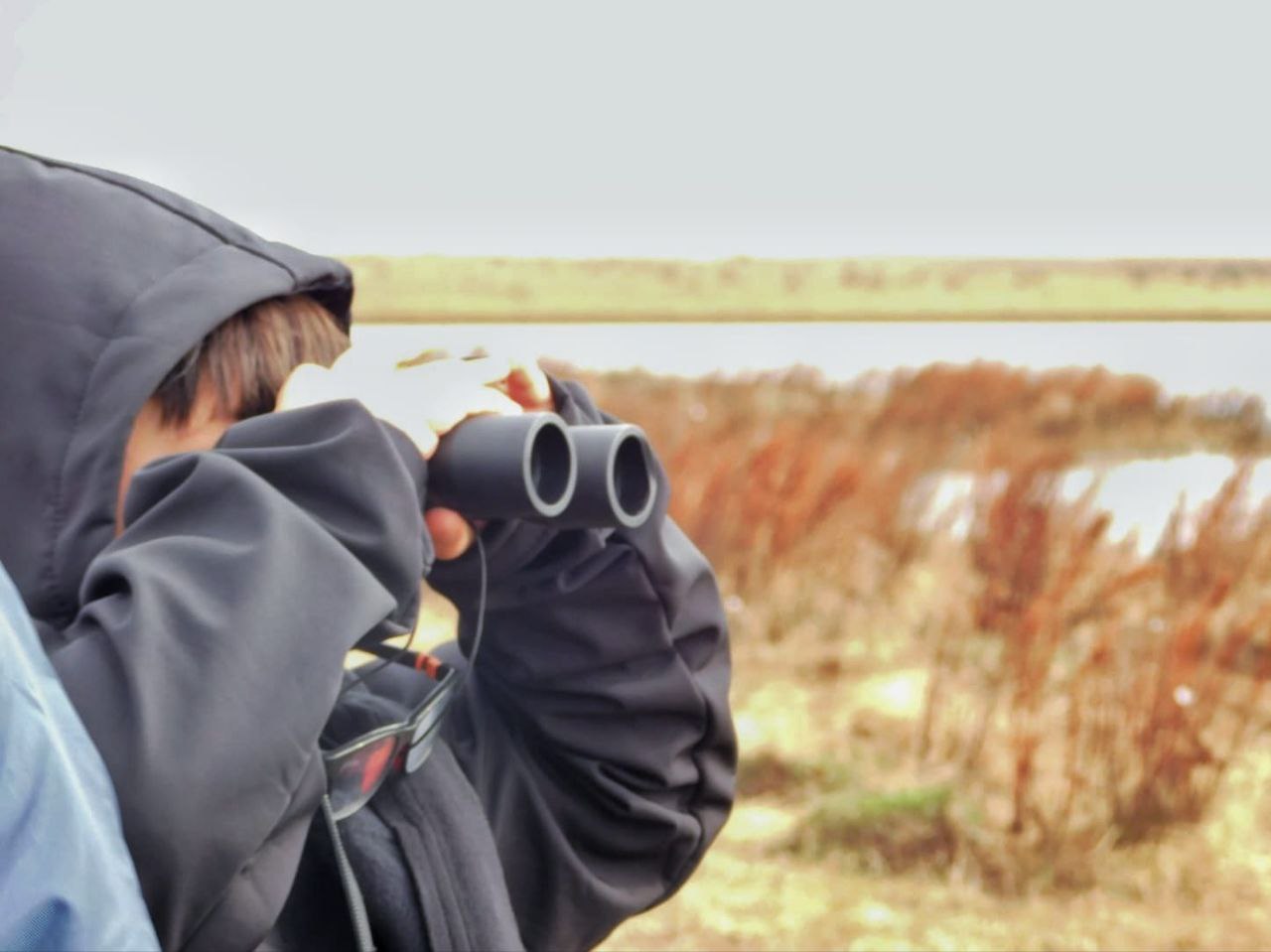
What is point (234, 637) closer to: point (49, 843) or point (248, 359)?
point (49, 843)

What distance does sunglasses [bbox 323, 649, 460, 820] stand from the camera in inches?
39.8

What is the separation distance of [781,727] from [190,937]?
2334 millimetres

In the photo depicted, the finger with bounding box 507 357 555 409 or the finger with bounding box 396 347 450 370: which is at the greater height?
the finger with bounding box 396 347 450 370

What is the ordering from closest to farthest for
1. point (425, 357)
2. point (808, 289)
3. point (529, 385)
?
point (425, 357), point (529, 385), point (808, 289)

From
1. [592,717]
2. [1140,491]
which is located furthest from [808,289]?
[592,717]

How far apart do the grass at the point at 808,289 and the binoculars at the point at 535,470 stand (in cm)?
253

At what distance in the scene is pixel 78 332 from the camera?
3.21 ft

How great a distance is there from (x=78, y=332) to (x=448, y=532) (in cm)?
28

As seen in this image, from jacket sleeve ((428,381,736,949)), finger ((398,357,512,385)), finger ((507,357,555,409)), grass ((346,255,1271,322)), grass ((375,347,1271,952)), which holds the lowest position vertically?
grass ((375,347,1271,952))

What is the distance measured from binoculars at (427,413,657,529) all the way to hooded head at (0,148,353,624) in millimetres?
170

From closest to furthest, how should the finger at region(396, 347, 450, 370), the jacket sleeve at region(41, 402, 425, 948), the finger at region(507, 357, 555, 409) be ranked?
the jacket sleeve at region(41, 402, 425, 948)
the finger at region(396, 347, 450, 370)
the finger at region(507, 357, 555, 409)

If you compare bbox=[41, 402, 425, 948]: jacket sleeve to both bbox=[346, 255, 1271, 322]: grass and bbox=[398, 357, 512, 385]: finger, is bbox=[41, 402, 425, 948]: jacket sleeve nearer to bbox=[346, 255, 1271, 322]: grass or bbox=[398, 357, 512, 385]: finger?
bbox=[398, 357, 512, 385]: finger

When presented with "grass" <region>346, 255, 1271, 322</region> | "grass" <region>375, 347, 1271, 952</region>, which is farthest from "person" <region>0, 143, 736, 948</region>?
"grass" <region>346, 255, 1271, 322</region>

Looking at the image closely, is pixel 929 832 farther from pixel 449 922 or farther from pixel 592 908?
pixel 449 922
